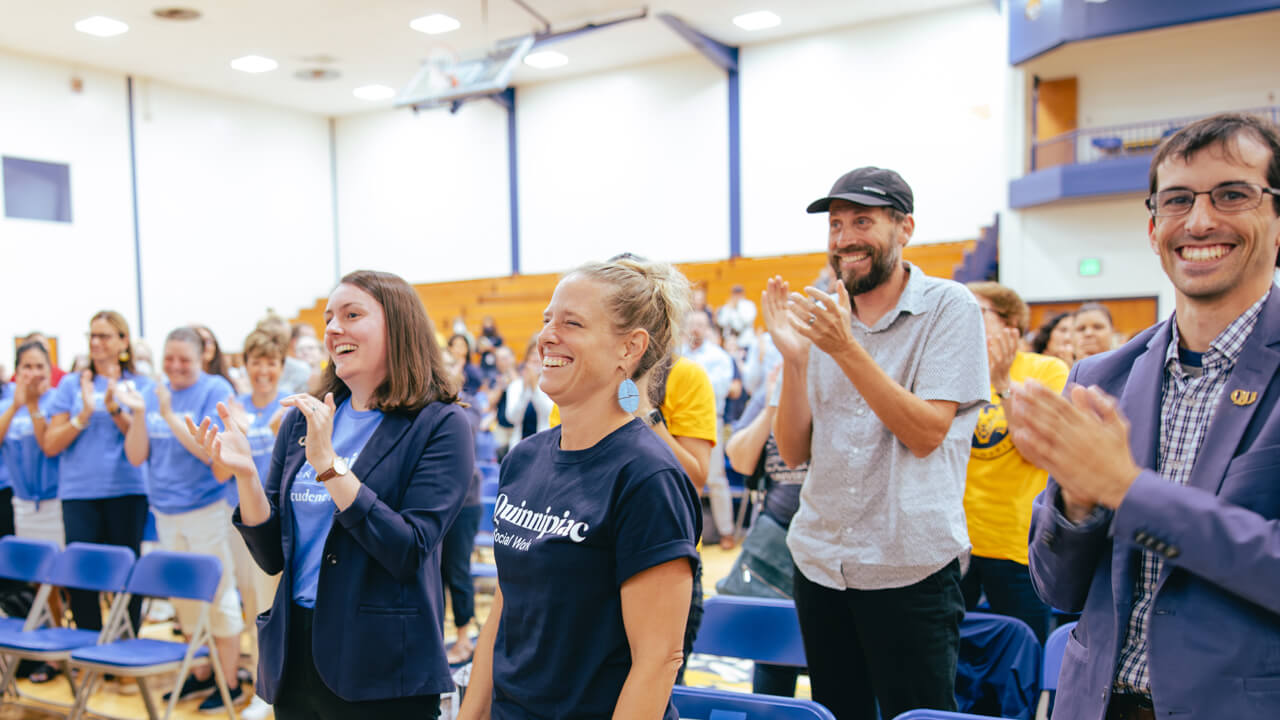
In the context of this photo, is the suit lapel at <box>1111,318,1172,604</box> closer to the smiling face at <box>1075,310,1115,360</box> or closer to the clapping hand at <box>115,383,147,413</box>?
the smiling face at <box>1075,310,1115,360</box>

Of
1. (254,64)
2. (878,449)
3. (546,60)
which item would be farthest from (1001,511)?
(254,64)

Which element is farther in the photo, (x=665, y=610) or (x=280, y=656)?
(x=280, y=656)

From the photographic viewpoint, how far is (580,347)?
1581 mm

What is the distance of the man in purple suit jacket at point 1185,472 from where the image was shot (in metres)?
1.11

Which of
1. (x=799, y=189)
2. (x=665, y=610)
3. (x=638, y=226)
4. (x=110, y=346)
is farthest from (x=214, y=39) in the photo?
(x=665, y=610)

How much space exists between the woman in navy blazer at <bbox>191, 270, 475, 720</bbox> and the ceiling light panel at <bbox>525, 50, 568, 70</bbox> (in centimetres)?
1232


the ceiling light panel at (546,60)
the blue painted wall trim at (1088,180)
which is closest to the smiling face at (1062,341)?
the blue painted wall trim at (1088,180)

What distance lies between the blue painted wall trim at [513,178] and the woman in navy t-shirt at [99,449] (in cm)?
1136

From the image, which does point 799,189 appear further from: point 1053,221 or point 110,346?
point 110,346

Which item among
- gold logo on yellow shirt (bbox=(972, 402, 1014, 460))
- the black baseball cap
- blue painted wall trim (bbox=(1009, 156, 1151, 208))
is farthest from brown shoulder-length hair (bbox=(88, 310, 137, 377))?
blue painted wall trim (bbox=(1009, 156, 1151, 208))

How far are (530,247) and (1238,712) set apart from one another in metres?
14.9

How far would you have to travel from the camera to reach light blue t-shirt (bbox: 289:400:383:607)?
200 centimetres

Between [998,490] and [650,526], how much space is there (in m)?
1.94

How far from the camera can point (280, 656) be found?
193 cm
